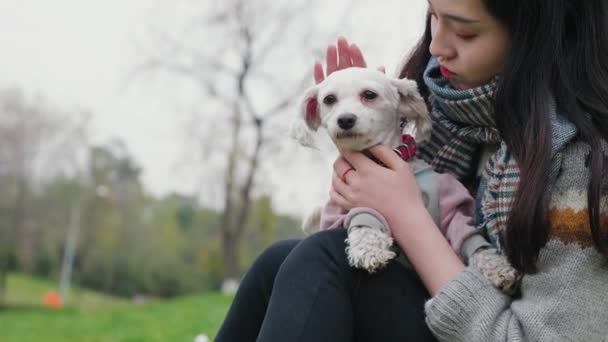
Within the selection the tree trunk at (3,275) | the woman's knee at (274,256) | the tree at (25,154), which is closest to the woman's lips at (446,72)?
the woman's knee at (274,256)

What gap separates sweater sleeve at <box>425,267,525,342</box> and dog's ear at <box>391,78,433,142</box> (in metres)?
0.72

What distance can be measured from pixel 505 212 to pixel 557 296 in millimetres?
222

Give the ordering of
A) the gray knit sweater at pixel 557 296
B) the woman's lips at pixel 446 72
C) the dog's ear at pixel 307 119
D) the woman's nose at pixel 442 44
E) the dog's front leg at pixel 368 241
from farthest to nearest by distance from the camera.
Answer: the dog's ear at pixel 307 119 < the woman's lips at pixel 446 72 < the woman's nose at pixel 442 44 < the dog's front leg at pixel 368 241 < the gray knit sweater at pixel 557 296

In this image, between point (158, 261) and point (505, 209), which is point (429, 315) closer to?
point (505, 209)

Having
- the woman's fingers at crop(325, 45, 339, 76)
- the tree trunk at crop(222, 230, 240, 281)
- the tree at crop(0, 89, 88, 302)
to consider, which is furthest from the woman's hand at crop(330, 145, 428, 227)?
the tree at crop(0, 89, 88, 302)

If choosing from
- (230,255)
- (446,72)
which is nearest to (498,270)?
(446,72)

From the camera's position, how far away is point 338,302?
5.09 feet

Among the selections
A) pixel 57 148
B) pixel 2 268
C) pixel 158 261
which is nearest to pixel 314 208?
pixel 57 148

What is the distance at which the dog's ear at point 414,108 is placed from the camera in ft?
7.13

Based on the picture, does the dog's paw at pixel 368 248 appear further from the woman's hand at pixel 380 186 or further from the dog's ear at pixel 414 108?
the dog's ear at pixel 414 108

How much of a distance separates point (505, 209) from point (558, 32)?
43 cm

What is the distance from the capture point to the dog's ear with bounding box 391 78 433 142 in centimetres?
217

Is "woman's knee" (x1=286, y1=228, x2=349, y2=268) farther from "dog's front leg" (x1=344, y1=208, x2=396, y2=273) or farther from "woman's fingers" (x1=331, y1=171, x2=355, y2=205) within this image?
"woman's fingers" (x1=331, y1=171, x2=355, y2=205)

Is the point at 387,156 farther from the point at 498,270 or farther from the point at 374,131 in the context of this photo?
the point at 498,270
